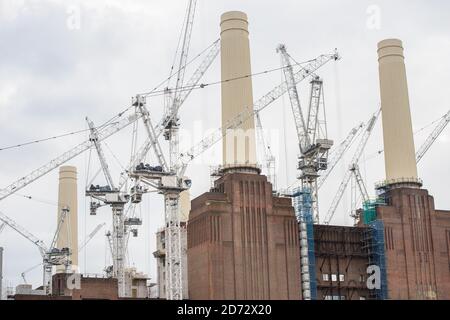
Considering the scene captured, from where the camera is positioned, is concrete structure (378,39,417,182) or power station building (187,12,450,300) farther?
concrete structure (378,39,417,182)

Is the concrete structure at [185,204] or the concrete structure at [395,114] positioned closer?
the concrete structure at [395,114]

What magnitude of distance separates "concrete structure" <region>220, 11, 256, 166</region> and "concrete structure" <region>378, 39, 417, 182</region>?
21.5 metres

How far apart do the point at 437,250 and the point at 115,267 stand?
1913 inches

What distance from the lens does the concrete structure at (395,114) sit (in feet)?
398

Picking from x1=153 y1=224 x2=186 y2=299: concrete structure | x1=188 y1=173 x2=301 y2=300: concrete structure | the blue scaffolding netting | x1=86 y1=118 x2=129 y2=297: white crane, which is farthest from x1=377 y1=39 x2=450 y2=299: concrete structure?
x1=86 y1=118 x2=129 y2=297: white crane

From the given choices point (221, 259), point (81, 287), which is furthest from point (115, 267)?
point (221, 259)

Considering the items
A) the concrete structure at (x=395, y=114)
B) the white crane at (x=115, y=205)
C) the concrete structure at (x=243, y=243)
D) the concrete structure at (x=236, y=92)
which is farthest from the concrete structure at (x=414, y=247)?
the white crane at (x=115, y=205)

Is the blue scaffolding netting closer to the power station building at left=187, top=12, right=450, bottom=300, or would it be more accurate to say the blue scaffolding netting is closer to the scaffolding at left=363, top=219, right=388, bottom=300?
the scaffolding at left=363, top=219, right=388, bottom=300

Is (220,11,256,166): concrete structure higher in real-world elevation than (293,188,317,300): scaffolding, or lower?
higher

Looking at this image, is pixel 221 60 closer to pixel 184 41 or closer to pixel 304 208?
pixel 184 41

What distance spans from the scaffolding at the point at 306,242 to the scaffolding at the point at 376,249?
9.12 m

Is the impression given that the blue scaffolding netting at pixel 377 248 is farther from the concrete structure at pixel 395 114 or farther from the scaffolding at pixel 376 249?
the concrete structure at pixel 395 114

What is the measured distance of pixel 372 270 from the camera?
11575 cm

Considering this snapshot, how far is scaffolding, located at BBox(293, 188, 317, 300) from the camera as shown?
357 feet
